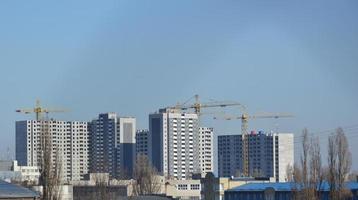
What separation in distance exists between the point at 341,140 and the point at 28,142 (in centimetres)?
13004

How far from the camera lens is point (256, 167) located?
162 m

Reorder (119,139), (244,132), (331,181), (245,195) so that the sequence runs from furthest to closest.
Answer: (119,139) < (244,132) < (245,195) < (331,181)

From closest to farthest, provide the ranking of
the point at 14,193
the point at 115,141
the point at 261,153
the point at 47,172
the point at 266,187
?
the point at 47,172 < the point at 14,193 < the point at 266,187 < the point at 261,153 < the point at 115,141

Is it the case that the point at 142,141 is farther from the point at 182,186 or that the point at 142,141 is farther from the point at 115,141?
the point at 182,186

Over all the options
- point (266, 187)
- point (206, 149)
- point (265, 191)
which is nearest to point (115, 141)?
point (206, 149)

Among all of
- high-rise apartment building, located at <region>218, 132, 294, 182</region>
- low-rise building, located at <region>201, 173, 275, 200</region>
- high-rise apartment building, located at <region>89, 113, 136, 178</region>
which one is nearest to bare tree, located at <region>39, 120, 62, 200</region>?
low-rise building, located at <region>201, 173, 275, 200</region>

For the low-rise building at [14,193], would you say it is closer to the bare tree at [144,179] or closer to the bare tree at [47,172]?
the bare tree at [47,172]

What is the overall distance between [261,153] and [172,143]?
1572 centimetres

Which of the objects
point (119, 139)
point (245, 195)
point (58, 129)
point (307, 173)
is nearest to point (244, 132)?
point (119, 139)

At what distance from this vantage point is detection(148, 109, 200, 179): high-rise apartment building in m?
163

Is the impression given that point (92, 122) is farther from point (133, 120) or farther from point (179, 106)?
point (179, 106)

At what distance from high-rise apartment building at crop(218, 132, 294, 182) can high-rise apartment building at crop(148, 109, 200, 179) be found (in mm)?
6191

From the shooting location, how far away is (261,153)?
6501 inches

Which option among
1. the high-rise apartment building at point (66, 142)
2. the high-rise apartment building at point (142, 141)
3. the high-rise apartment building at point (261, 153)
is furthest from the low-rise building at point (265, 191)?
the high-rise apartment building at point (66, 142)
